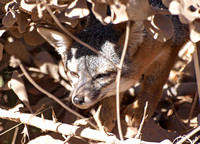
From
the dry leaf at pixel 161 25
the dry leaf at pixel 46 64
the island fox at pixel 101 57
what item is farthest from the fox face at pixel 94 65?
the dry leaf at pixel 46 64

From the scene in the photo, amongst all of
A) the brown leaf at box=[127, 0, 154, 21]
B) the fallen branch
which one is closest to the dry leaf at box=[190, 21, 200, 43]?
the brown leaf at box=[127, 0, 154, 21]

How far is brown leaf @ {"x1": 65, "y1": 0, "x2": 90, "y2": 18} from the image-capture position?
1.83 meters

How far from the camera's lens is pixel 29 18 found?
93.0 inches

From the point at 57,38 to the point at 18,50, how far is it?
123 centimetres

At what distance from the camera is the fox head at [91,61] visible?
7.54 feet

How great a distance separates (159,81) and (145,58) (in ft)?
1.47

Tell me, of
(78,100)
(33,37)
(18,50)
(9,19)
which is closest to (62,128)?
(78,100)

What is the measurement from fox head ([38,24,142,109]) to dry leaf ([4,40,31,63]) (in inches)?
39.3

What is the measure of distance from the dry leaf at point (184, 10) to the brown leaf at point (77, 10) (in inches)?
21.1

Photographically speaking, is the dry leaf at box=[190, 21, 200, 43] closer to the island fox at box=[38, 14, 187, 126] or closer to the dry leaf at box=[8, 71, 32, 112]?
the island fox at box=[38, 14, 187, 126]

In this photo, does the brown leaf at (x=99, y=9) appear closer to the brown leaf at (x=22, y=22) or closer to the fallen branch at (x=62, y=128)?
the fallen branch at (x=62, y=128)

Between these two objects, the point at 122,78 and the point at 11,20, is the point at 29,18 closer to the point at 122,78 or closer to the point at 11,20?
the point at 11,20

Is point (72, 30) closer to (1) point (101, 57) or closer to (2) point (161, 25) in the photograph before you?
(1) point (101, 57)

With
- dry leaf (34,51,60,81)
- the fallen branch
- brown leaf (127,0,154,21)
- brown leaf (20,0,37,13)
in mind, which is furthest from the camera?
dry leaf (34,51,60,81)
